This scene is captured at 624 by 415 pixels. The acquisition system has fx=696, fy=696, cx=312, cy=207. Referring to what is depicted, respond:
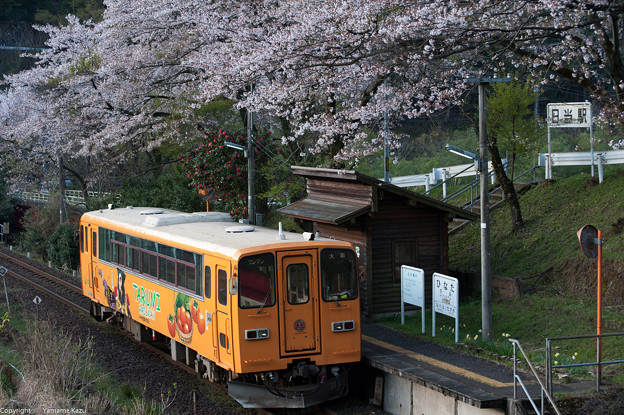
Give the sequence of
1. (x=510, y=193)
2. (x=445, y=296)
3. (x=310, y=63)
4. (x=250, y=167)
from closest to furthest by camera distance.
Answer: (x=445, y=296) → (x=310, y=63) → (x=250, y=167) → (x=510, y=193)

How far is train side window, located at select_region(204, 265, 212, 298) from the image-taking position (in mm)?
10273

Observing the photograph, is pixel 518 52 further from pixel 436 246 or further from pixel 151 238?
pixel 151 238

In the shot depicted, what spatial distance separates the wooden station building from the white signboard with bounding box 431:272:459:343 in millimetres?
1707

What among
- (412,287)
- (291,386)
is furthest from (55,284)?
(291,386)

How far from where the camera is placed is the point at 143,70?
73.4 feet

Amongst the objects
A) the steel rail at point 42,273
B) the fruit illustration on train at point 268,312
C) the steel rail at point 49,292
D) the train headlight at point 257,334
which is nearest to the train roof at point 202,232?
the fruit illustration on train at point 268,312

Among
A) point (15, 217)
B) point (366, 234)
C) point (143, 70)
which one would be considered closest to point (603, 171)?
point (366, 234)

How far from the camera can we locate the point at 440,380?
924 cm

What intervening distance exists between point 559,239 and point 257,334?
31.0 ft

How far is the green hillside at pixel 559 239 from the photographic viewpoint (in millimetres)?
13977

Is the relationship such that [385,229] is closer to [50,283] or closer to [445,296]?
[445,296]

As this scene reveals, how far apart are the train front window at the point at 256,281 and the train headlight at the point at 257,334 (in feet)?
1.12

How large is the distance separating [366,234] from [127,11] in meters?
13.7

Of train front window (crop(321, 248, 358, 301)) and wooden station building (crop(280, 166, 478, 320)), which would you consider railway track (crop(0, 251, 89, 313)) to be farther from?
train front window (crop(321, 248, 358, 301))
